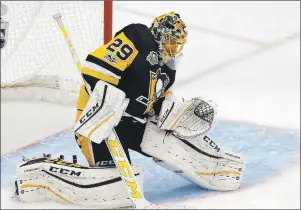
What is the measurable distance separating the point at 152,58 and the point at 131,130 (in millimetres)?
258

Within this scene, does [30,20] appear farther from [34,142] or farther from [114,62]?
[114,62]

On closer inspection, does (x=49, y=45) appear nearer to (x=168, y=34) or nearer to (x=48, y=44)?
(x=48, y=44)

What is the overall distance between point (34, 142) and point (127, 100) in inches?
29.8

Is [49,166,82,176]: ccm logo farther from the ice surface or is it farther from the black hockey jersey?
the black hockey jersey

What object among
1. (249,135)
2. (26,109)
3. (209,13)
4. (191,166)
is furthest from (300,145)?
(209,13)

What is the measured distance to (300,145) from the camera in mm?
2639

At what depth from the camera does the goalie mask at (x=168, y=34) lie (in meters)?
2.04

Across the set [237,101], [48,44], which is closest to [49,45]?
[48,44]

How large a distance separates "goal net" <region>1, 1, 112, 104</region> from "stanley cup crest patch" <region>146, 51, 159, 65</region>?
661 mm

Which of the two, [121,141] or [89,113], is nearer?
[89,113]

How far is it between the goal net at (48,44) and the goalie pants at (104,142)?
619 mm

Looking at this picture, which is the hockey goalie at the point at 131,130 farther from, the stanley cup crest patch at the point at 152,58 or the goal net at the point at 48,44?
the goal net at the point at 48,44

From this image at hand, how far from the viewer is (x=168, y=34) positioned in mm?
2039

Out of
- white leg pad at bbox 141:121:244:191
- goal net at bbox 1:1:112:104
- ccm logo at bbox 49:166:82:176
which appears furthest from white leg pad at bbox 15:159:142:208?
goal net at bbox 1:1:112:104
